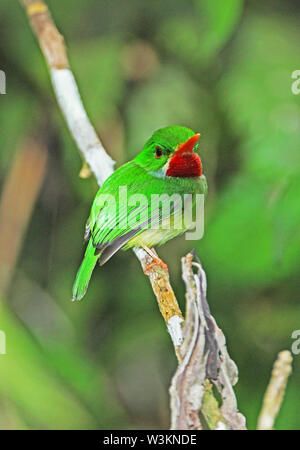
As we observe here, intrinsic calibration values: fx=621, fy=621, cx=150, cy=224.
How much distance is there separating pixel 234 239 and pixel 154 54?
622 millimetres

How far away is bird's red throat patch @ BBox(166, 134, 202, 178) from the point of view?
2.94 ft

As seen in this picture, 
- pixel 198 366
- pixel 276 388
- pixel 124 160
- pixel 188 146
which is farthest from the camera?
pixel 124 160

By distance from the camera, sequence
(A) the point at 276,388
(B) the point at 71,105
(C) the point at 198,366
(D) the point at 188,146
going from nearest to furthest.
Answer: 1. (A) the point at 276,388
2. (C) the point at 198,366
3. (D) the point at 188,146
4. (B) the point at 71,105

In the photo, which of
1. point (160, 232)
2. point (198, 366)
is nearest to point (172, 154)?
point (160, 232)

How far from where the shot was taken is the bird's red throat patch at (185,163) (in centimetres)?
90

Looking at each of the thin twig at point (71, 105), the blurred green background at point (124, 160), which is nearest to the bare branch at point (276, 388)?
the thin twig at point (71, 105)

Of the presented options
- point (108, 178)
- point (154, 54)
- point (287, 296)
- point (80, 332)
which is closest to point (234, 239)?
point (287, 296)

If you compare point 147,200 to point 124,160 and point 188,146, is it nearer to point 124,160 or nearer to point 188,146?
point 188,146

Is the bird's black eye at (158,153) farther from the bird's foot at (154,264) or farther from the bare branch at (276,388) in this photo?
the bare branch at (276,388)

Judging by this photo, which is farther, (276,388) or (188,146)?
(188,146)

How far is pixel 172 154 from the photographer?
3.11 feet

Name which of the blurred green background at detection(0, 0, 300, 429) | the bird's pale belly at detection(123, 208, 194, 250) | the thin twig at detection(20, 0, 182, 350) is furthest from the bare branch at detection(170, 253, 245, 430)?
the blurred green background at detection(0, 0, 300, 429)

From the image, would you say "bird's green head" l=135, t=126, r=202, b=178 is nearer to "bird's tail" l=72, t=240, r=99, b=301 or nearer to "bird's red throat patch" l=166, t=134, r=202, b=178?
"bird's red throat patch" l=166, t=134, r=202, b=178

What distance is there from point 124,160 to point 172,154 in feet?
1.82
